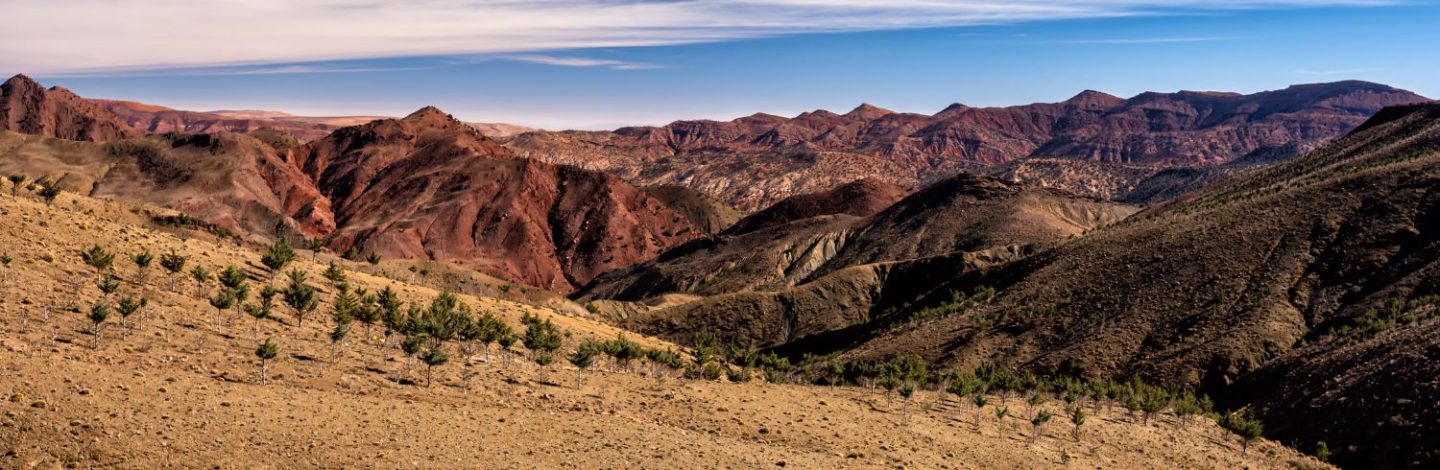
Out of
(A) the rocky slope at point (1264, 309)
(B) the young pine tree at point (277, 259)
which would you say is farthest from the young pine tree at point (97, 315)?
(A) the rocky slope at point (1264, 309)

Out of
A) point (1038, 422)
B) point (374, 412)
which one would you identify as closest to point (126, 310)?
point (374, 412)

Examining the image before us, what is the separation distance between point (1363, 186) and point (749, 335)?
6841 cm

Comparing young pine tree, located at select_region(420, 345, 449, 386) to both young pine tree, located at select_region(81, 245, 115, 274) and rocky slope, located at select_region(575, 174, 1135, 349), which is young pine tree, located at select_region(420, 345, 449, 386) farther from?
rocky slope, located at select_region(575, 174, 1135, 349)

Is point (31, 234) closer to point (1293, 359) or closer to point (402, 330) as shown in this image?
point (402, 330)

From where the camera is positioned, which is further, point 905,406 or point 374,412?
point 905,406

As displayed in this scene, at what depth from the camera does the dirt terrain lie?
31516 mm

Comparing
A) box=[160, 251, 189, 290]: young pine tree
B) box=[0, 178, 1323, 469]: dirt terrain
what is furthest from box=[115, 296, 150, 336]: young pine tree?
box=[160, 251, 189, 290]: young pine tree

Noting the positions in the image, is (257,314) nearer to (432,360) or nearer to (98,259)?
(98,259)

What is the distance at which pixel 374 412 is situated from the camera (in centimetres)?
3684

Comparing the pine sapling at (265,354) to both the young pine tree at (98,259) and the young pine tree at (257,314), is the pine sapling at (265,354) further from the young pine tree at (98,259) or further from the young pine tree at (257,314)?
the young pine tree at (98,259)

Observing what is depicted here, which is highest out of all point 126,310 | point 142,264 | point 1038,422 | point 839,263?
point 142,264

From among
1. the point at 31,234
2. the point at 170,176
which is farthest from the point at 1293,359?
the point at 170,176

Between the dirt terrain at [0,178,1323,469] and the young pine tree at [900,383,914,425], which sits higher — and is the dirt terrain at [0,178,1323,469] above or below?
above

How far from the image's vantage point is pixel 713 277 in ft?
518
